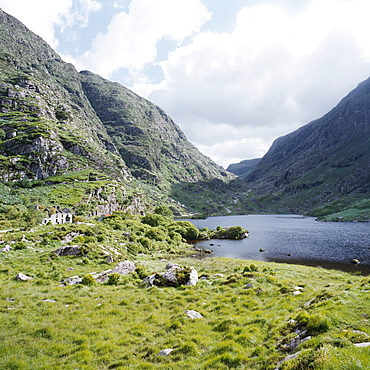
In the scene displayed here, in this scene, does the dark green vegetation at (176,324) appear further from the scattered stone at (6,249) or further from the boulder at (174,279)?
the scattered stone at (6,249)

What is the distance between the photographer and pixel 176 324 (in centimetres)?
1639

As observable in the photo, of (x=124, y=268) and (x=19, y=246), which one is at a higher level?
(x=19, y=246)

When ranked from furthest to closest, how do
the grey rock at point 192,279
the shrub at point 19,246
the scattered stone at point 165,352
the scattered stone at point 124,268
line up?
the shrub at point 19,246 → the scattered stone at point 124,268 → the grey rock at point 192,279 → the scattered stone at point 165,352

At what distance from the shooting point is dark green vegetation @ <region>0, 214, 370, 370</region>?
36.8ft

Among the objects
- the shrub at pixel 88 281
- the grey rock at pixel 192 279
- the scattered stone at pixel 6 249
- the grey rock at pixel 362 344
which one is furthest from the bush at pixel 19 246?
the grey rock at pixel 362 344

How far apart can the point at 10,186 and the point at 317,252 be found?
6540 inches

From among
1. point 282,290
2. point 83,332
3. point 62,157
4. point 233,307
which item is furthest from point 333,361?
→ point 62,157

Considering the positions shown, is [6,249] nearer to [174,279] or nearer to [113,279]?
[113,279]

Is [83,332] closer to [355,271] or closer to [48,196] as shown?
[355,271]

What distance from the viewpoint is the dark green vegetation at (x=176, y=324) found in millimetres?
11211

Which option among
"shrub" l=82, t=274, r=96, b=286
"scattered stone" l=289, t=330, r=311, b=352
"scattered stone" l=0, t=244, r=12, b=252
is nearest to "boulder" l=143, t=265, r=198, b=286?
"shrub" l=82, t=274, r=96, b=286

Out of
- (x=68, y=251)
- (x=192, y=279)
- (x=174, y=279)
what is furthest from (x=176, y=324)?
(x=68, y=251)

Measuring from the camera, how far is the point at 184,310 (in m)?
19.9

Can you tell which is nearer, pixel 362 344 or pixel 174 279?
pixel 362 344
